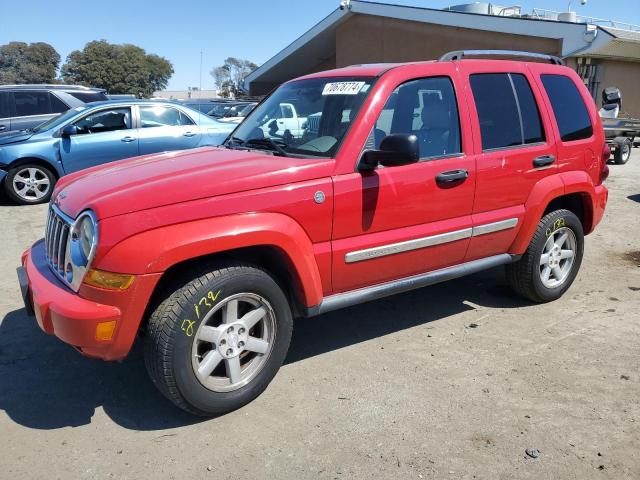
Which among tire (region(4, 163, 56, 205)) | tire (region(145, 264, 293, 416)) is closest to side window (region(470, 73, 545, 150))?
tire (region(145, 264, 293, 416))

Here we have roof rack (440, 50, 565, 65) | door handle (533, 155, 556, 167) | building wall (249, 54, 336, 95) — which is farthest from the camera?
building wall (249, 54, 336, 95)

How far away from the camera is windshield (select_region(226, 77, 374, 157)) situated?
3586 mm

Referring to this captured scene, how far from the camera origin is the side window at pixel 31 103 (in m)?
11.8

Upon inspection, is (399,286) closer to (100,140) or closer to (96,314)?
(96,314)

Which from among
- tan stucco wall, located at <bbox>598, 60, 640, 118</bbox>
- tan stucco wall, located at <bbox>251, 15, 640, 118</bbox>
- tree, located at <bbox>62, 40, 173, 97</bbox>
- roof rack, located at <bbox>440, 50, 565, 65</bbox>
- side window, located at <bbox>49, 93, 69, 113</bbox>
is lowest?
side window, located at <bbox>49, 93, 69, 113</bbox>

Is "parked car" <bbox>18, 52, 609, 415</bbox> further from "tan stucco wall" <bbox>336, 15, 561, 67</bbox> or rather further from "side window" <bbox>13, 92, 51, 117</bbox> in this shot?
"tan stucco wall" <bbox>336, 15, 561, 67</bbox>

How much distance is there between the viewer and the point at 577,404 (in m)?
3.27

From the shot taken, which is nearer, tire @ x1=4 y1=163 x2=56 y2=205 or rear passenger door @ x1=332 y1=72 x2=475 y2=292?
rear passenger door @ x1=332 y1=72 x2=475 y2=292

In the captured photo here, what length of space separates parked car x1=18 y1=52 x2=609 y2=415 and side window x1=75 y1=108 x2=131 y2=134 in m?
5.56

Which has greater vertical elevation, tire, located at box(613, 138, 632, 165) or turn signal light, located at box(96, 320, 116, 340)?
tire, located at box(613, 138, 632, 165)

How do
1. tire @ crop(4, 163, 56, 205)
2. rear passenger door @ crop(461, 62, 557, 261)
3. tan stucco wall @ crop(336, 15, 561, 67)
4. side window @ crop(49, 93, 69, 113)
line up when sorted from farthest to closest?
tan stucco wall @ crop(336, 15, 561, 67), side window @ crop(49, 93, 69, 113), tire @ crop(4, 163, 56, 205), rear passenger door @ crop(461, 62, 557, 261)

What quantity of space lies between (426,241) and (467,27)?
17.1m

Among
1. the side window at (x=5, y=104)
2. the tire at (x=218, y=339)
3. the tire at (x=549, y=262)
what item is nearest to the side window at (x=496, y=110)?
the tire at (x=549, y=262)

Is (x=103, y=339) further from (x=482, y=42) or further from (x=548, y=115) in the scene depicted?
(x=482, y=42)
